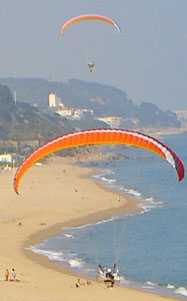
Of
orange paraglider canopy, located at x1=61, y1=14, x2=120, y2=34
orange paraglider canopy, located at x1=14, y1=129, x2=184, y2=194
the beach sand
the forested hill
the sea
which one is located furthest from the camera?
the forested hill

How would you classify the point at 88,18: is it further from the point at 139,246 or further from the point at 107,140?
the point at 139,246

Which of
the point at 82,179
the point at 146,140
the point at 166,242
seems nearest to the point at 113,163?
the point at 82,179

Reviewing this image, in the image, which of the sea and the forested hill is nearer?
the sea

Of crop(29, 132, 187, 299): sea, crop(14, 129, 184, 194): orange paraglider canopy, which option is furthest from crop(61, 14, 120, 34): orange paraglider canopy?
crop(29, 132, 187, 299): sea

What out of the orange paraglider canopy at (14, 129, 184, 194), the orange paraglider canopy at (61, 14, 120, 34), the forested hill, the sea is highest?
the forested hill

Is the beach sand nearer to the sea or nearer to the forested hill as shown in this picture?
the sea

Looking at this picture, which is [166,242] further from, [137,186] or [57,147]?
[137,186]

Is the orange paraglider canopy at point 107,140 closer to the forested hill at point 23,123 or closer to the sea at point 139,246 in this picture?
the sea at point 139,246

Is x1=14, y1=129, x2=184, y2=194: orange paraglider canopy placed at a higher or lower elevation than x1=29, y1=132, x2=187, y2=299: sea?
higher

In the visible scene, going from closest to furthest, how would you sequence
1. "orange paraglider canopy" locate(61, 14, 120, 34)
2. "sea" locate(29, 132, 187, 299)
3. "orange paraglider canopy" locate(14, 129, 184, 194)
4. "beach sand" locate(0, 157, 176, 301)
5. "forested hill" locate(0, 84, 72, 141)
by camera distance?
"orange paraglider canopy" locate(14, 129, 184, 194) → "orange paraglider canopy" locate(61, 14, 120, 34) → "beach sand" locate(0, 157, 176, 301) → "sea" locate(29, 132, 187, 299) → "forested hill" locate(0, 84, 72, 141)
